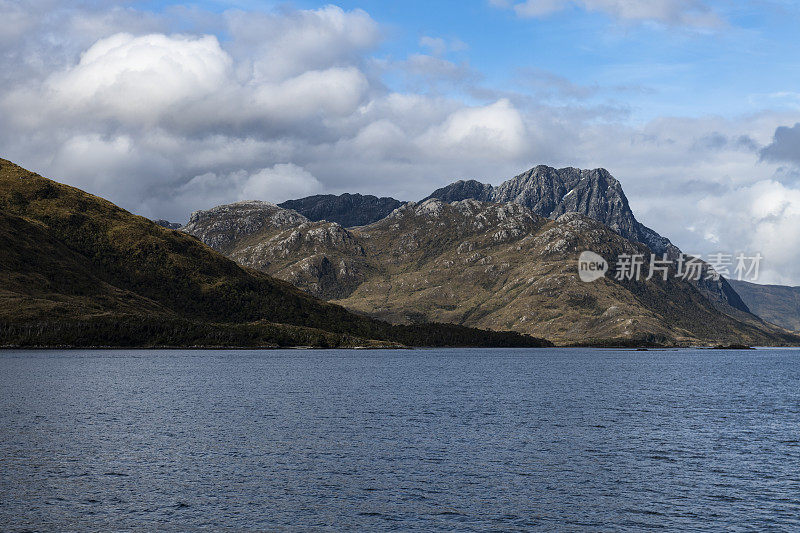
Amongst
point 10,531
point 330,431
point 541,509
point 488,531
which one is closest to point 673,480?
point 541,509

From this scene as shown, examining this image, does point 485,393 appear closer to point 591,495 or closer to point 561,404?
point 561,404

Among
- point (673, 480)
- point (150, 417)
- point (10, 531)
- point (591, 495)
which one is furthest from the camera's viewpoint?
point (150, 417)

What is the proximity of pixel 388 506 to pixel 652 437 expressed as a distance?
53062 mm

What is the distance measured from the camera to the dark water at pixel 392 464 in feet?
176

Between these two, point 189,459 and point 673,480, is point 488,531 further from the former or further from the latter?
point 189,459

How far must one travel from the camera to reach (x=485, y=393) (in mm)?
160250

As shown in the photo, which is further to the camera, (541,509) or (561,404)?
(561,404)

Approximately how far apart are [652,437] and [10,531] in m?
79.2

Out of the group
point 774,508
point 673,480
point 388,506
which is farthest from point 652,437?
point 388,506

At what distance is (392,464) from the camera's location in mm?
73938

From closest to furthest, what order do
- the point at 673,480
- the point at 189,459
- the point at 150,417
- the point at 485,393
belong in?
the point at 673,480, the point at 189,459, the point at 150,417, the point at 485,393

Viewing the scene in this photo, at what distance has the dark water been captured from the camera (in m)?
53.7

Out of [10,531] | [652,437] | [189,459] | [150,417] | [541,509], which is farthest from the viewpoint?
[150,417]

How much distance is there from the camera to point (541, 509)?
56062 millimetres
